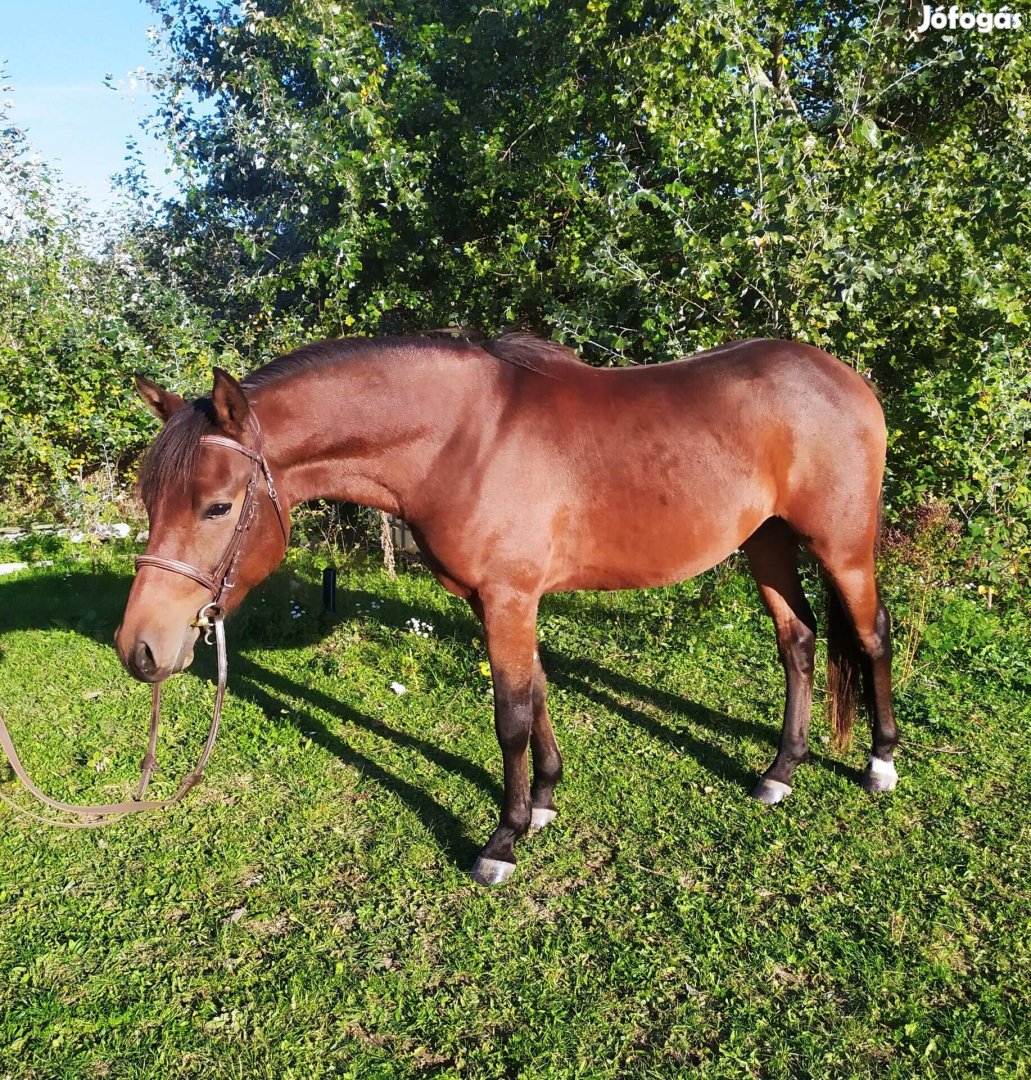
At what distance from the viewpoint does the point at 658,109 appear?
5.54 m

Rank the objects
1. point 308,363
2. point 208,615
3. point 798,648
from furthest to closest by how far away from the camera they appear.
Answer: point 798,648 < point 308,363 < point 208,615

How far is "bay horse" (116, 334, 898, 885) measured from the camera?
8.80 ft

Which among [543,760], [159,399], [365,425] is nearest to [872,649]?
[543,760]

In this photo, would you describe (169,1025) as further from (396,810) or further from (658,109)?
(658,109)

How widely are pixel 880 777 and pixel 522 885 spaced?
74.5 inches

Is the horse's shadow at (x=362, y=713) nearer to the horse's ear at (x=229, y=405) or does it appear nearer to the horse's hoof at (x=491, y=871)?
the horse's hoof at (x=491, y=871)

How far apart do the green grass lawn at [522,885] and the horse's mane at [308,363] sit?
1712mm

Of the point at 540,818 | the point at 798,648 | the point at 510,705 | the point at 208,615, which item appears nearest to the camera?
the point at 208,615

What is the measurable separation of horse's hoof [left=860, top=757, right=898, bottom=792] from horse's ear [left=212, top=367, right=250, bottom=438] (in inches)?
131

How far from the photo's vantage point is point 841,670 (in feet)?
12.9

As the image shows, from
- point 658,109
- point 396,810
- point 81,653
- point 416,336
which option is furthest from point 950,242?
point 81,653

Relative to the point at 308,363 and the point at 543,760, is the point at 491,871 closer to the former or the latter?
the point at 543,760

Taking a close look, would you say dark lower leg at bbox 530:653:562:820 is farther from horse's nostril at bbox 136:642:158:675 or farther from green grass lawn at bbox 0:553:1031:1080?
horse's nostril at bbox 136:642:158:675

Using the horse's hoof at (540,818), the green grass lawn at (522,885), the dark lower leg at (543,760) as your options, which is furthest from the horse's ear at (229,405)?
the horse's hoof at (540,818)
